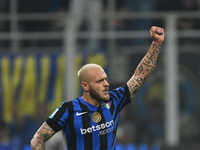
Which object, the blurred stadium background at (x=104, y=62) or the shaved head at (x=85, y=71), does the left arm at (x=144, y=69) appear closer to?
the shaved head at (x=85, y=71)

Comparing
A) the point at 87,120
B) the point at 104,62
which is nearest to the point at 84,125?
the point at 87,120

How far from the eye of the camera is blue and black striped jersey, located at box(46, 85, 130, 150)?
16.8 feet

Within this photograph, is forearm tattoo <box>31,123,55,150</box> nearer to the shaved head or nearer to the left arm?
the shaved head

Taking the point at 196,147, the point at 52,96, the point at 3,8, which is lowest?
the point at 196,147

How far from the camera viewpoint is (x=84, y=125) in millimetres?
5117

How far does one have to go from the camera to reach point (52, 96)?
1030cm

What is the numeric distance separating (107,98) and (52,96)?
529 centimetres

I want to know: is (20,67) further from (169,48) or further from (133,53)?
(169,48)

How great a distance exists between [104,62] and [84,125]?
5117 millimetres

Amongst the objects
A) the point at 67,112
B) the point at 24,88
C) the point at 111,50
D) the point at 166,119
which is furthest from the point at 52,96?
the point at 67,112

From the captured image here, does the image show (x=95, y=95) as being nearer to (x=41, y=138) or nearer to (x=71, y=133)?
(x=71, y=133)

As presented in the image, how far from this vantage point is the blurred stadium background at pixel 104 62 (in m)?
9.93

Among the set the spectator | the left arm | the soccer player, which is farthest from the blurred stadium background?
the soccer player

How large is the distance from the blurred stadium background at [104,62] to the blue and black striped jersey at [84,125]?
4570 mm
